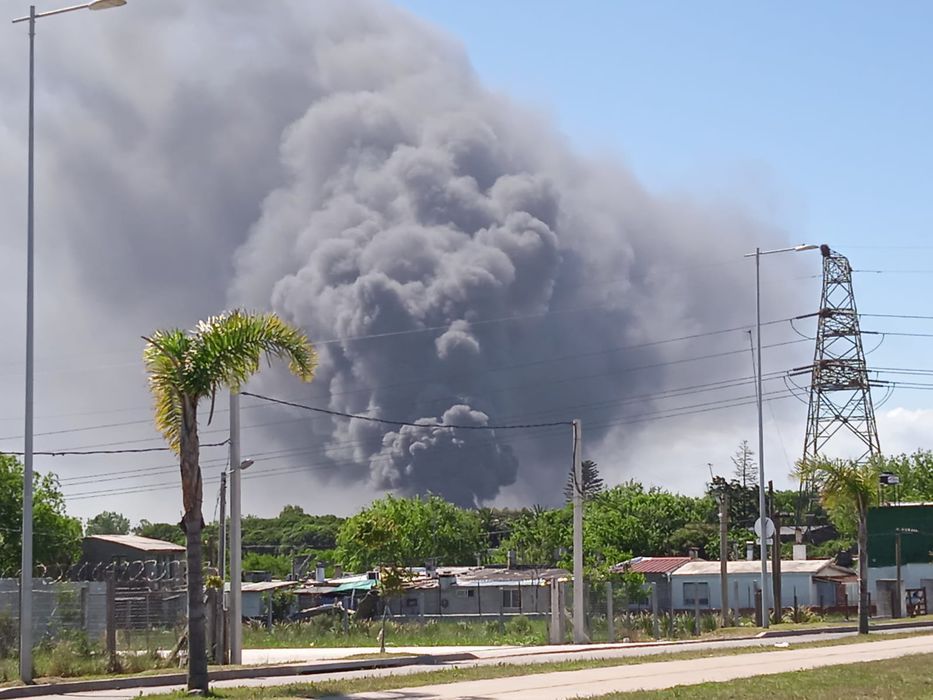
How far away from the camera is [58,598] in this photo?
3033 centimetres

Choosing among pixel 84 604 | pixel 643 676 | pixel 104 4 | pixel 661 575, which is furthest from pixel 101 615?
pixel 661 575

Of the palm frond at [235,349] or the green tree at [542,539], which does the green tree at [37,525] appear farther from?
the palm frond at [235,349]

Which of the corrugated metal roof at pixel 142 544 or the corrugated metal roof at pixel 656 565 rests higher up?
the corrugated metal roof at pixel 142 544

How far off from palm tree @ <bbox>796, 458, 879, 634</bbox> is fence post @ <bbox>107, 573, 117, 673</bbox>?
74.8 feet

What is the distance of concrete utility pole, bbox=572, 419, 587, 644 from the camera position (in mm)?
45781

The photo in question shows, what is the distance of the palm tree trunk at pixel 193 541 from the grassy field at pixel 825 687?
21.9ft

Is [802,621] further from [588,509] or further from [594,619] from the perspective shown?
[588,509]

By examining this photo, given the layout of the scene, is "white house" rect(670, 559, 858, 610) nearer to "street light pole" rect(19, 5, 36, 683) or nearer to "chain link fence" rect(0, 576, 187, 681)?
"chain link fence" rect(0, 576, 187, 681)

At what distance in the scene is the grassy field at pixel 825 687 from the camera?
19.9 metres

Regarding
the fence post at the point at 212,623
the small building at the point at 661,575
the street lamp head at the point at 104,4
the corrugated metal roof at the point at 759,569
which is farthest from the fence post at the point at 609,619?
the street lamp head at the point at 104,4

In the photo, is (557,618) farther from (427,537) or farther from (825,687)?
(427,537)

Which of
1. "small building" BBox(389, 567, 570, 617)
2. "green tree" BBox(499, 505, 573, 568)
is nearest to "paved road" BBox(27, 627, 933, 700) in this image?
"small building" BBox(389, 567, 570, 617)

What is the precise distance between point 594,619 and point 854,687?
2746 centimetres

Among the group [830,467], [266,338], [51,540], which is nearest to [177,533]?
[51,540]
